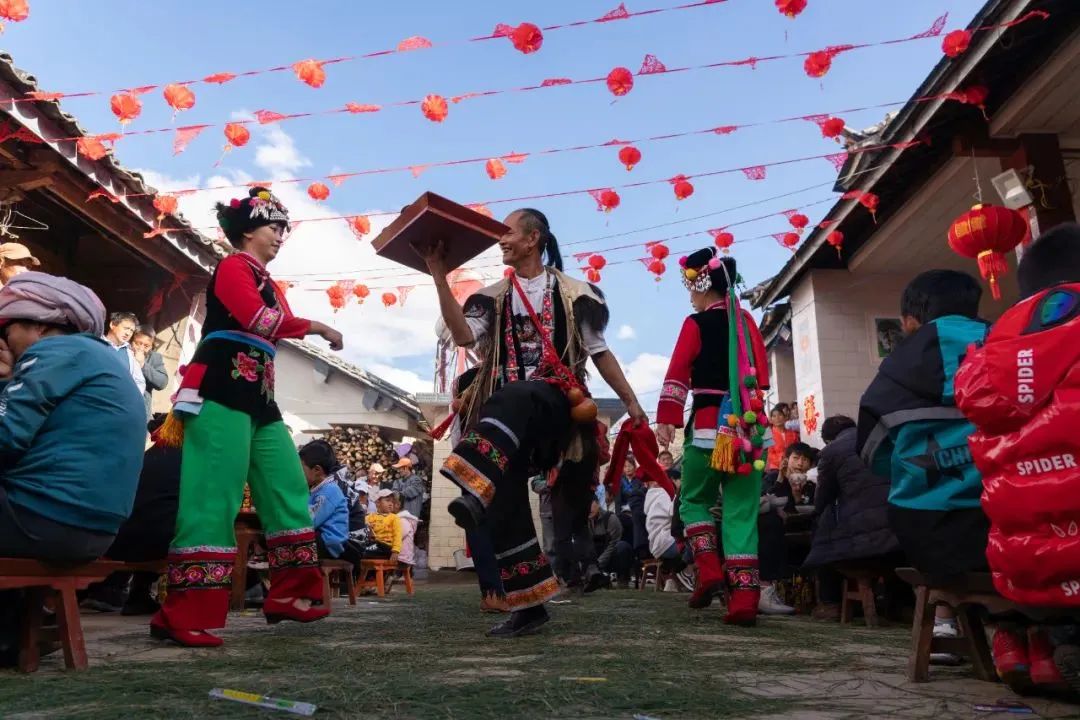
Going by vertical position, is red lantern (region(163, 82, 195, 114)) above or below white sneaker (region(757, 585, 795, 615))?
above

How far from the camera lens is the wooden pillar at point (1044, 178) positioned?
6.26 meters

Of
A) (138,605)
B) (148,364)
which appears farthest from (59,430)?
(148,364)

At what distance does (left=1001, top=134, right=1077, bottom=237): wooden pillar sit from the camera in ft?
20.5

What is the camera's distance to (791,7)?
6.05m

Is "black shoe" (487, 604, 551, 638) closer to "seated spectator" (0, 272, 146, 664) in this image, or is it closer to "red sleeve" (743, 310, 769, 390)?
"seated spectator" (0, 272, 146, 664)

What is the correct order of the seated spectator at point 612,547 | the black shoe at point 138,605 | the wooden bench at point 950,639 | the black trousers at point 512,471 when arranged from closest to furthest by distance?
the wooden bench at point 950,639
the black trousers at point 512,471
the black shoe at point 138,605
the seated spectator at point 612,547

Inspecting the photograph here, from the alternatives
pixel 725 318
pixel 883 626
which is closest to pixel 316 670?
pixel 725 318

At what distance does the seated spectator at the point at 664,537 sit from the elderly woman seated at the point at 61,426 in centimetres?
629

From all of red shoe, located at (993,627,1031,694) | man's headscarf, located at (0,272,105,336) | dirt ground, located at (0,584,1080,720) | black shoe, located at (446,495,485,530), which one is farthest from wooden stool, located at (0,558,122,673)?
red shoe, located at (993,627,1031,694)

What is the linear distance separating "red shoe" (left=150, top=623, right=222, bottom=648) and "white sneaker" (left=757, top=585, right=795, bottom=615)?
3510 mm

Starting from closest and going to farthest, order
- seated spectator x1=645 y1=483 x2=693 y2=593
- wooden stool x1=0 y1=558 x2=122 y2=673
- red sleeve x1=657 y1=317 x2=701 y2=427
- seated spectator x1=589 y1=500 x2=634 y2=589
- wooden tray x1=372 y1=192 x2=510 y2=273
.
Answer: wooden stool x1=0 y1=558 x2=122 y2=673, wooden tray x1=372 y1=192 x2=510 y2=273, red sleeve x1=657 y1=317 x2=701 y2=427, seated spectator x1=645 y1=483 x2=693 y2=593, seated spectator x1=589 y1=500 x2=634 y2=589

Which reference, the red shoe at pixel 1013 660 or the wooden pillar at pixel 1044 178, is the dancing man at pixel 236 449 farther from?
the wooden pillar at pixel 1044 178

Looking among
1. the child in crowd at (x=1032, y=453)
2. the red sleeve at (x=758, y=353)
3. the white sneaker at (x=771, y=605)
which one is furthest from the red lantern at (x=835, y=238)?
the child in crowd at (x=1032, y=453)

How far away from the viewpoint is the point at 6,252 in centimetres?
542
